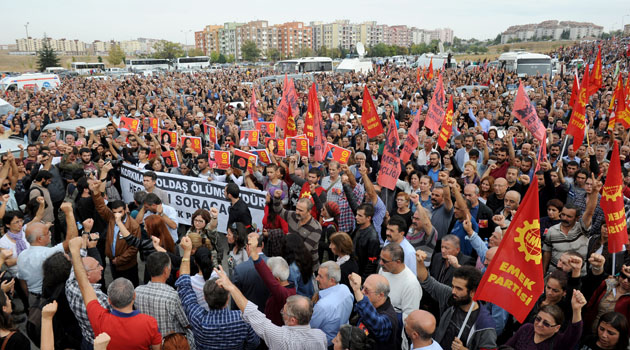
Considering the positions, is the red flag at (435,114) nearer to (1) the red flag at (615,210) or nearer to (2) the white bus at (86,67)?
(1) the red flag at (615,210)

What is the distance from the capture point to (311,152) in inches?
376

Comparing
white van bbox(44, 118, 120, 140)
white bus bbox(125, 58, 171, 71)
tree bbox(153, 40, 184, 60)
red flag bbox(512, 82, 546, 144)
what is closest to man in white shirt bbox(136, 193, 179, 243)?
red flag bbox(512, 82, 546, 144)

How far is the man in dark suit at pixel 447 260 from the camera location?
4.26 meters

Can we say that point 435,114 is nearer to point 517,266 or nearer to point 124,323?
point 517,266

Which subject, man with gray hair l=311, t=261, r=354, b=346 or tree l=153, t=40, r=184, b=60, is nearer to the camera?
man with gray hair l=311, t=261, r=354, b=346

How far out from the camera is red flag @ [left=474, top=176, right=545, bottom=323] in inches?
129

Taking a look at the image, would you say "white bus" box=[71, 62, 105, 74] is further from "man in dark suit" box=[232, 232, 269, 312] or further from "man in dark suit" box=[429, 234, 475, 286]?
"man in dark suit" box=[429, 234, 475, 286]

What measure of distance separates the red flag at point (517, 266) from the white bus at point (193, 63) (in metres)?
61.8

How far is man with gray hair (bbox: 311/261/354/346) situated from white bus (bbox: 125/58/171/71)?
2351 inches

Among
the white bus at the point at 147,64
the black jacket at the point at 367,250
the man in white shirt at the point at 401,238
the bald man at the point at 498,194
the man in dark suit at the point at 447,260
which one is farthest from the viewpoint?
the white bus at the point at 147,64

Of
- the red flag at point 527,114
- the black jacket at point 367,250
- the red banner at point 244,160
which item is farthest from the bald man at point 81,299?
the red flag at point 527,114

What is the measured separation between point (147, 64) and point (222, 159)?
59822 mm

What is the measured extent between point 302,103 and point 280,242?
14.8 m

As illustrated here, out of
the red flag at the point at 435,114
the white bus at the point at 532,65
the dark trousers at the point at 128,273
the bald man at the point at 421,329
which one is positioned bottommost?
the dark trousers at the point at 128,273
